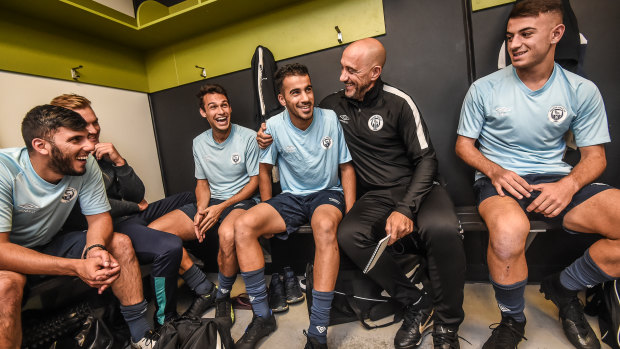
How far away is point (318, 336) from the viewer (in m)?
1.38

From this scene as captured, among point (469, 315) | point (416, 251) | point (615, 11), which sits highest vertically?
point (615, 11)

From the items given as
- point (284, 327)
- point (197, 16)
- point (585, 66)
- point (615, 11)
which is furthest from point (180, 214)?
point (615, 11)

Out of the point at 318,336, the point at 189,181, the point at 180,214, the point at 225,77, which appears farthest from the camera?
the point at 189,181

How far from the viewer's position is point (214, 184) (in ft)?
7.27

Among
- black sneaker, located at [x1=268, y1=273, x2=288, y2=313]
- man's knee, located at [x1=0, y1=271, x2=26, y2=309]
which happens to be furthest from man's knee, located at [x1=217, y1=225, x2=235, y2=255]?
man's knee, located at [x1=0, y1=271, x2=26, y2=309]

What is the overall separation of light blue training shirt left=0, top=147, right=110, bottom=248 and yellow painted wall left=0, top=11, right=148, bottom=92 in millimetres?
1063

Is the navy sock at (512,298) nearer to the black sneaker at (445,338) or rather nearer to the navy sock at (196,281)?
the black sneaker at (445,338)

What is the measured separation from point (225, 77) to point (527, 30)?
2140 mm

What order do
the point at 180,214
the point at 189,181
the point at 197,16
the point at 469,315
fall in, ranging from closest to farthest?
the point at 469,315 < the point at 180,214 < the point at 197,16 < the point at 189,181

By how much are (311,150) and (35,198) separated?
1.42 m

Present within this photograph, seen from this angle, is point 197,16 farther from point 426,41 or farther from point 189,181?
point 426,41

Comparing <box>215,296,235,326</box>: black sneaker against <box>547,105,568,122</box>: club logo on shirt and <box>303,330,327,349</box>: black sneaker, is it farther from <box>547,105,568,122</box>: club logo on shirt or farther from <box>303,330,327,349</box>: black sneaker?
<box>547,105,568,122</box>: club logo on shirt

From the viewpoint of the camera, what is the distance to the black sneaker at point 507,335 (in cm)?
125

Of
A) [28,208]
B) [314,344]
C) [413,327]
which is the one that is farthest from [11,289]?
[413,327]
